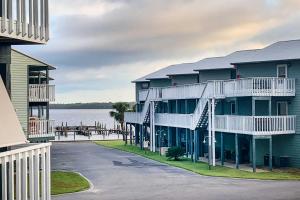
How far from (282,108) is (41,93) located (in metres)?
19.0

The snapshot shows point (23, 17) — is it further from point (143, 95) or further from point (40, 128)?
point (143, 95)

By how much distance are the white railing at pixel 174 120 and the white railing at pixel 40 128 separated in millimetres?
12193

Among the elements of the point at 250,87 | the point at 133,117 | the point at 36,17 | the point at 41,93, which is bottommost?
the point at 133,117

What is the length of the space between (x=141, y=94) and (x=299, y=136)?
26214 millimetres

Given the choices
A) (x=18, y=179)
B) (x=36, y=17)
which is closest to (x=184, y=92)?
(x=36, y=17)

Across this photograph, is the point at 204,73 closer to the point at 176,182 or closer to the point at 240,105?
the point at 240,105

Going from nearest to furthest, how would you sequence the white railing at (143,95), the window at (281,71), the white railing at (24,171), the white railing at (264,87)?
1. the white railing at (24,171)
2. the white railing at (264,87)
3. the window at (281,71)
4. the white railing at (143,95)

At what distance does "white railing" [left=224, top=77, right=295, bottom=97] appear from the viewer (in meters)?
37.8

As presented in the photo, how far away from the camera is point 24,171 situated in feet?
36.6

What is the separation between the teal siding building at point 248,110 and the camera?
38062mm

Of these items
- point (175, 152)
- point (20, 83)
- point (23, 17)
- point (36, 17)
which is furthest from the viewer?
point (175, 152)

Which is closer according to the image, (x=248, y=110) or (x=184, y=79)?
(x=248, y=110)

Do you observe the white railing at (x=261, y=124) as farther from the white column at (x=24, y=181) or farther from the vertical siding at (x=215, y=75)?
the white column at (x=24, y=181)

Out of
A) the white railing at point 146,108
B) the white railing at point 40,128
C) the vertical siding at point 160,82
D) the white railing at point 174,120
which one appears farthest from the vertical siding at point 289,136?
the vertical siding at point 160,82
